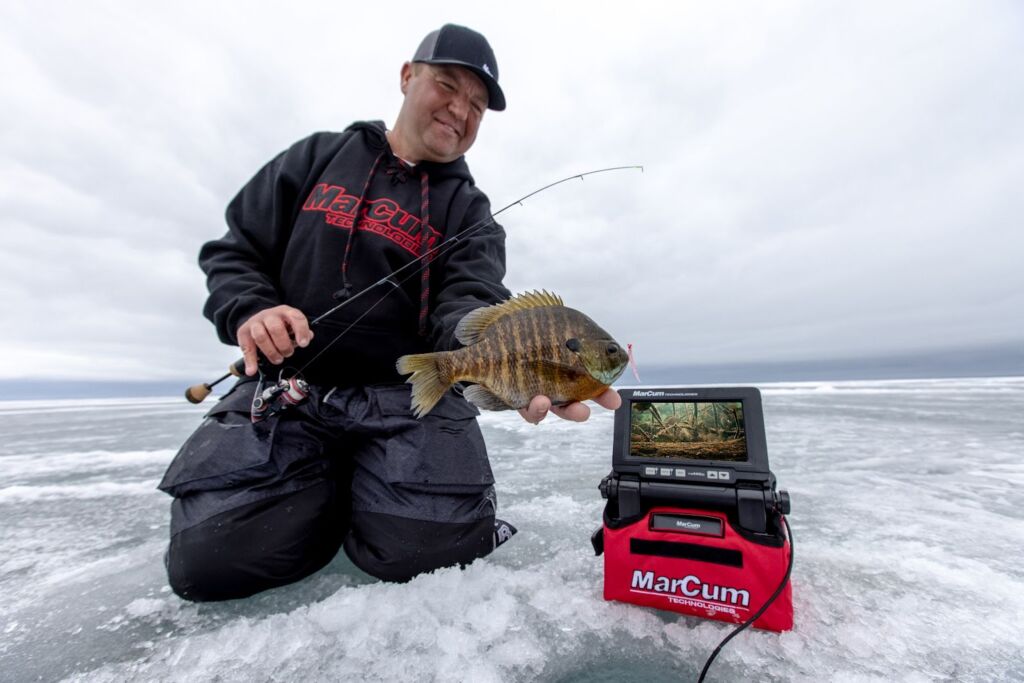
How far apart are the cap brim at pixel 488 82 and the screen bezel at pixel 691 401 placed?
199 centimetres

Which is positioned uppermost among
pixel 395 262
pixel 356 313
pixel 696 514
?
pixel 395 262

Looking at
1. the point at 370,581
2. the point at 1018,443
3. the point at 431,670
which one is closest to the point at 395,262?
the point at 370,581

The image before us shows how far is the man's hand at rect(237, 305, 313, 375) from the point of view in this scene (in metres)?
1.82

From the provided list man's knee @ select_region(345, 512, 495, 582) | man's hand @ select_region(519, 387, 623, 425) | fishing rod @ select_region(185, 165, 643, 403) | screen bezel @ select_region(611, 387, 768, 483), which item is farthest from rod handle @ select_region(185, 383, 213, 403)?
screen bezel @ select_region(611, 387, 768, 483)

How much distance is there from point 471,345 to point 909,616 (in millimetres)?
1845

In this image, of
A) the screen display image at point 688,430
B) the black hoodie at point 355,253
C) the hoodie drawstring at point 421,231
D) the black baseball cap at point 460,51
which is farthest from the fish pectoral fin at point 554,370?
the black baseball cap at point 460,51

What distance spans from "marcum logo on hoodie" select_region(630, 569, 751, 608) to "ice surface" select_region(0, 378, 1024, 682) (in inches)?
4.2

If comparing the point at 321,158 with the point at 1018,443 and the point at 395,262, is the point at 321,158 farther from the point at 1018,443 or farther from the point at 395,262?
the point at 1018,443

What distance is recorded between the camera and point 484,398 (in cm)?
183

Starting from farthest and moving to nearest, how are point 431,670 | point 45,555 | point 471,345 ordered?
point 45,555 → point 471,345 → point 431,670

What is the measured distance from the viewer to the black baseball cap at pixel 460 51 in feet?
8.27

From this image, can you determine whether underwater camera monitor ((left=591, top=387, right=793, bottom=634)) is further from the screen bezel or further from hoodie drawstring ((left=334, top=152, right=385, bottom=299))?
hoodie drawstring ((left=334, top=152, right=385, bottom=299))

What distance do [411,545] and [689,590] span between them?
121cm

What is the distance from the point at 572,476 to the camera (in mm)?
3523
